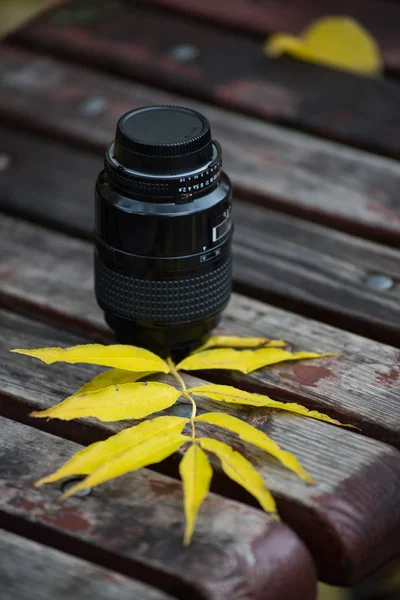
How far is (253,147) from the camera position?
1797 millimetres

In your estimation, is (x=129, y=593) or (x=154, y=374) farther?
(x=154, y=374)

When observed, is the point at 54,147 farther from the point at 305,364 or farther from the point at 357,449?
the point at 357,449

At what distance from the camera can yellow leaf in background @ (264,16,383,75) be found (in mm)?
2002

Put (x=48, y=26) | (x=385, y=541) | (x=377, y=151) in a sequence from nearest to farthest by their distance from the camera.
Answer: (x=385, y=541)
(x=377, y=151)
(x=48, y=26)

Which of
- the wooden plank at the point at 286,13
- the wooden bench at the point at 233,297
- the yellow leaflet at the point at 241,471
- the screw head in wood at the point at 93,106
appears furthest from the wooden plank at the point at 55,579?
the wooden plank at the point at 286,13

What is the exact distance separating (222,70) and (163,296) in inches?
33.4

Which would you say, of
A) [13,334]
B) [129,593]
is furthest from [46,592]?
[13,334]

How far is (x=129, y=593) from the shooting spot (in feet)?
3.22

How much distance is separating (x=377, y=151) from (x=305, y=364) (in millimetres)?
594

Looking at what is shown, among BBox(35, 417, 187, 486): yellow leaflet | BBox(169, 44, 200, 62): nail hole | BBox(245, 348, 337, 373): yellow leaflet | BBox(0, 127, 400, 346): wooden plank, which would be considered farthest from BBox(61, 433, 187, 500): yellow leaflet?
BBox(169, 44, 200, 62): nail hole

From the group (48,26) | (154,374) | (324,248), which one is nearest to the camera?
(154,374)

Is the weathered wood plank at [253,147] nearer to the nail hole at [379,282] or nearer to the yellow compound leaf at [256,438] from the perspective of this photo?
the nail hole at [379,282]

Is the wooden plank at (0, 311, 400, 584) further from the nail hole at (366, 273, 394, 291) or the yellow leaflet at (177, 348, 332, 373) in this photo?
the nail hole at (366, 273, 394, 291)

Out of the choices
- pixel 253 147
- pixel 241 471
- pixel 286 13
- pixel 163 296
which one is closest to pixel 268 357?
pixel 163 296
